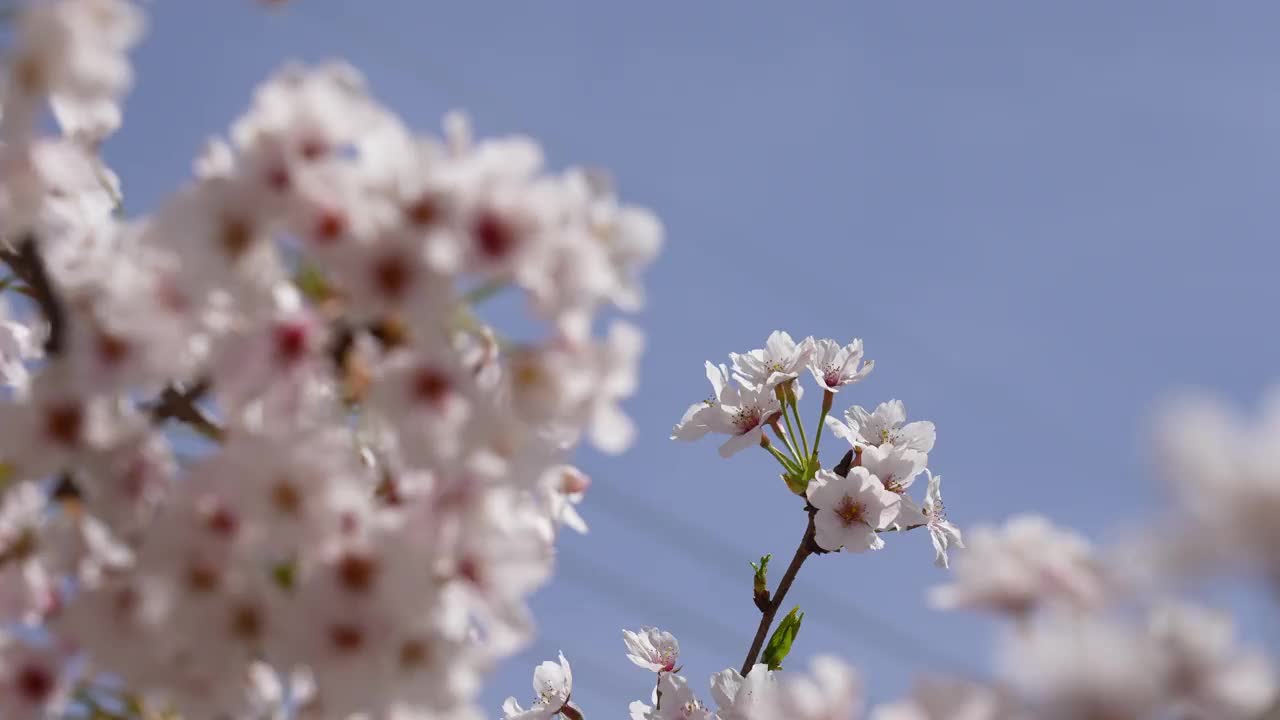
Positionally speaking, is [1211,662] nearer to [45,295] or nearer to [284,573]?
[284,573]

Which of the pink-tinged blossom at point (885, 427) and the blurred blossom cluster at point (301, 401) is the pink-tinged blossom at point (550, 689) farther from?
the blurred blossom cluster at point (301, 401)

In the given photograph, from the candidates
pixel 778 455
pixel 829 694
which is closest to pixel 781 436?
pixel 778 455

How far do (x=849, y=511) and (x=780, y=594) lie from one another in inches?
15.0

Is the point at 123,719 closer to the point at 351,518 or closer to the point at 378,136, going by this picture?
the point at 351,518

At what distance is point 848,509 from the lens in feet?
11.0

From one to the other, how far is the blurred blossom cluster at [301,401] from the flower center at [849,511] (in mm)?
1832

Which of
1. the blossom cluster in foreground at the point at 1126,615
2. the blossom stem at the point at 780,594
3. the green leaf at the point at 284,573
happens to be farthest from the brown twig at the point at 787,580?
the green leaf at the point at 284,573

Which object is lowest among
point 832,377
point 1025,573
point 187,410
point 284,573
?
point 284,573

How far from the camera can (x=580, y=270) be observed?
152cm

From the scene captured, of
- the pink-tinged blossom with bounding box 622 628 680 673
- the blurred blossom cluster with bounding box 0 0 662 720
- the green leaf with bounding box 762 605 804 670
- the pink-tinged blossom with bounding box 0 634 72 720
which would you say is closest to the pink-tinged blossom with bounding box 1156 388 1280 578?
the blurred blossom cluster with bounding box 0 0 662 720

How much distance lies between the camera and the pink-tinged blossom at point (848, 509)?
3.30 m

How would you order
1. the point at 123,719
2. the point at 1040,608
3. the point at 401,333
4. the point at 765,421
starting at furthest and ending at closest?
the point at 765,421
the point at 123,719
the point at 401,333
the point at 1040,608

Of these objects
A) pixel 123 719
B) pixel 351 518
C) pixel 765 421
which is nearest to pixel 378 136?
A: pixel 351 518

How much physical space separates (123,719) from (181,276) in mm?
718
